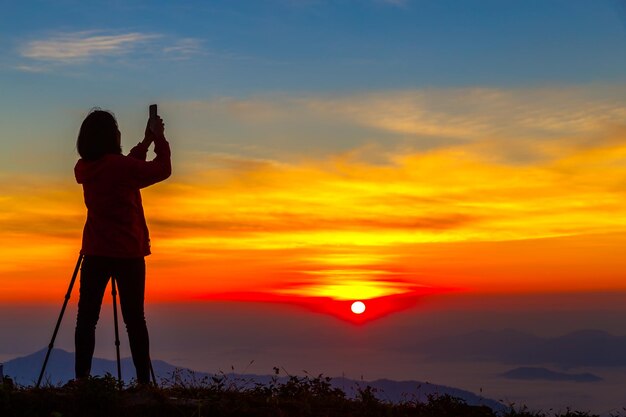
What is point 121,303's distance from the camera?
408 inches

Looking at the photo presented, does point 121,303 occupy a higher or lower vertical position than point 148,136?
lower

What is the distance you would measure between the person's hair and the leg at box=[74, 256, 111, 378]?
126cm

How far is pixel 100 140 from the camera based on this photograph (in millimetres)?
10336

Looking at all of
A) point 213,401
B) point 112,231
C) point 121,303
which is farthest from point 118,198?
point 213,401

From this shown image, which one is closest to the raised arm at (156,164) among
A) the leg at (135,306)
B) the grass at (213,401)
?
the leg at (135,306)

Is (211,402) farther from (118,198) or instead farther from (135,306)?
(118,198)

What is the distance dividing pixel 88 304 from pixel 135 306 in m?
0.58

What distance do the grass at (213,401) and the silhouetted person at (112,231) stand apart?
712 mm

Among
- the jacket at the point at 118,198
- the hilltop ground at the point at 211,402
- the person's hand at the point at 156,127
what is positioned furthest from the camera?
the person's hand at the point at 156,127

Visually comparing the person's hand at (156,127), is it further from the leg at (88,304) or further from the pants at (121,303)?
the leg at (88,304)

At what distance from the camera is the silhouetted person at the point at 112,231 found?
10266 mm

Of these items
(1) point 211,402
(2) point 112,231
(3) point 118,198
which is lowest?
(1) point 211,402

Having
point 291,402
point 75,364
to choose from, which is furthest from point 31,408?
point 291,402

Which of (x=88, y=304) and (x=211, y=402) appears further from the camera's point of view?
(x=88, y=304)
